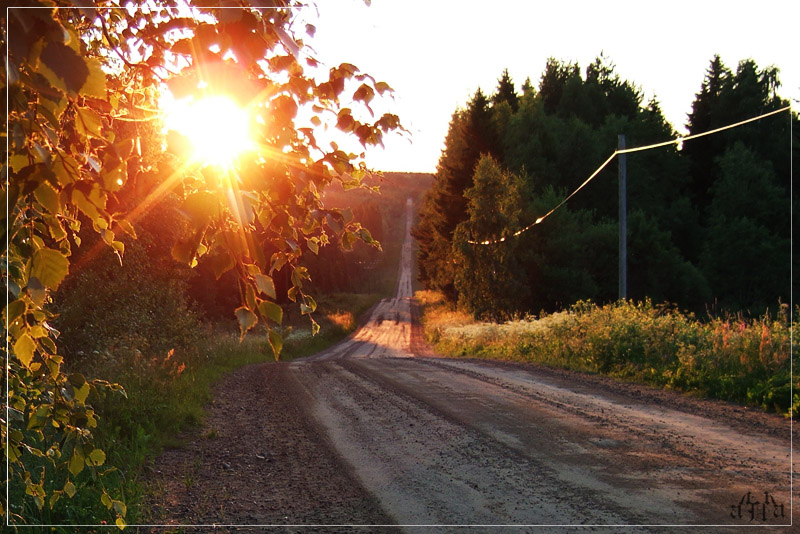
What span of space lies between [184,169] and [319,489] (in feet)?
16.4

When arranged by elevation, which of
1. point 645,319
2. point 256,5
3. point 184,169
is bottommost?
point 645,319

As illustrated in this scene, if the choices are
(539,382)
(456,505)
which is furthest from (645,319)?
(456,505)

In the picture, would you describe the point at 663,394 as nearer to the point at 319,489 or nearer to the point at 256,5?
the point at 319,489

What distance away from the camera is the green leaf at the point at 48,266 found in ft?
4.47

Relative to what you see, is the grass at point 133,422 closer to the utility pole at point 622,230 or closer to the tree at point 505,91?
the utility pole at point 622,230

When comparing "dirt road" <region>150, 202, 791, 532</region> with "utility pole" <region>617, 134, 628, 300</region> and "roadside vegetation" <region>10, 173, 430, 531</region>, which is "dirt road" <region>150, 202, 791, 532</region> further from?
"utility pole" <region>617, 134, 628, 300</region>

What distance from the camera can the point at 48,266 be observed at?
1.38 m

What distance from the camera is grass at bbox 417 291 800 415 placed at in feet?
34.1

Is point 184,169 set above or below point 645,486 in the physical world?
above

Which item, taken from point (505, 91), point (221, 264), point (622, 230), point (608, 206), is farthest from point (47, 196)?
point (505, 91)

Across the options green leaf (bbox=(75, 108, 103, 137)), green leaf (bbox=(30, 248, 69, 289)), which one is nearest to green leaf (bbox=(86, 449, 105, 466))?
green leaf (bbox=(30, 248, 69, 289))

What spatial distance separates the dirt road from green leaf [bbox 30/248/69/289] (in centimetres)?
421

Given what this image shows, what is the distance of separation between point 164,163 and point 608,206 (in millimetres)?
48326

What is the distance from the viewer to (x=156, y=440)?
7.38 meters
